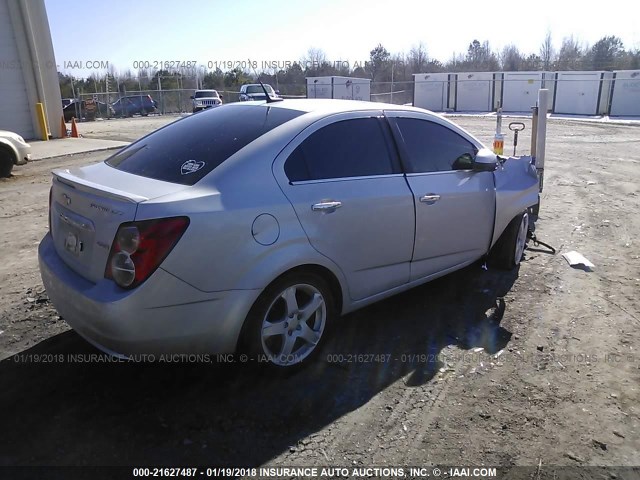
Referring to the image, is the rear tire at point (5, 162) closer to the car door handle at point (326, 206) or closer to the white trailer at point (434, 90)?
the car door handle at point (326, 206)

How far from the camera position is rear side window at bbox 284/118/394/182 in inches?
131

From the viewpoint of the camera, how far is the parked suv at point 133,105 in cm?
3744

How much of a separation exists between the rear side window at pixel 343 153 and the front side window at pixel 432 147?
0.26 m

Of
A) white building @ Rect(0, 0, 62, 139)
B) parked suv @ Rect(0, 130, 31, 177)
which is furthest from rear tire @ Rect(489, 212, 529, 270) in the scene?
white building @ Rect(0, 0, 62, 139)

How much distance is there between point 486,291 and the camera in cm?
481

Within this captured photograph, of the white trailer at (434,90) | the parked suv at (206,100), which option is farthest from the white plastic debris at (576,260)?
the white trailer at (434,90)

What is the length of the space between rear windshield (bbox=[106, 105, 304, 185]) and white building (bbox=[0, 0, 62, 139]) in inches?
656

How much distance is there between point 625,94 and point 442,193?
3064 cm

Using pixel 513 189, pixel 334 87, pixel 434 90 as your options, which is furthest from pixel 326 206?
pixel 434 90

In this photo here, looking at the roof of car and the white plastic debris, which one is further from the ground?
the roof of car

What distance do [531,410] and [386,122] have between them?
7.37 feet

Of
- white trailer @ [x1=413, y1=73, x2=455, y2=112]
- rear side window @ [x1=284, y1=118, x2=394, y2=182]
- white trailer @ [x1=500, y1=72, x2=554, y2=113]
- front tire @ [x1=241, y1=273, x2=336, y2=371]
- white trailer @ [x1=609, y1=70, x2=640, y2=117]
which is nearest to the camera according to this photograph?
front tire @ [x1=241, y1=273, x2=336, y2=371]

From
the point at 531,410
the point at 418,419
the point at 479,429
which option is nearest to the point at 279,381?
the point at 418,419

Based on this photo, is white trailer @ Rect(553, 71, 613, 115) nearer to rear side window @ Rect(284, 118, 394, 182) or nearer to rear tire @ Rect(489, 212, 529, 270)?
rear tire @ Rect(489, 212, 529, 270)
